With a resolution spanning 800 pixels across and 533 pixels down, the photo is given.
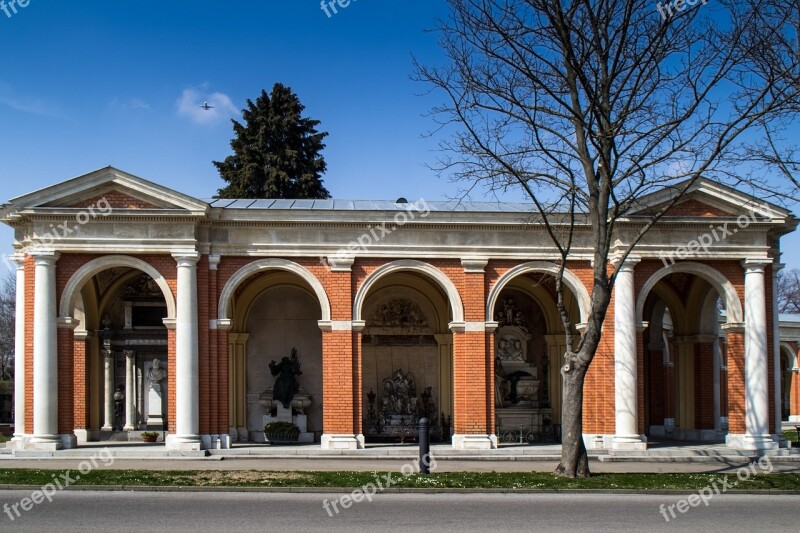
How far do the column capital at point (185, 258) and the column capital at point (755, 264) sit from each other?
534 inches

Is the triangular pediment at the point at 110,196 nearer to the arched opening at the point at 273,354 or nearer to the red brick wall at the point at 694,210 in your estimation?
the arched opening at the point at 273,354

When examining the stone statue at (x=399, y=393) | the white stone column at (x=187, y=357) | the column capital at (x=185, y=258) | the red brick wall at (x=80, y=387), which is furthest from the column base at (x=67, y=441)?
the stone statue at (x=399, y=393)

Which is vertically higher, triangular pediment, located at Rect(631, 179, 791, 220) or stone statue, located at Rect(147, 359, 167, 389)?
triangular pediment, located at Rect(631, 179, 791, 220)

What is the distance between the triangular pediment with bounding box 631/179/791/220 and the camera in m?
23.5

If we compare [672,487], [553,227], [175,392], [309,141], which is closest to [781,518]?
[672,487]

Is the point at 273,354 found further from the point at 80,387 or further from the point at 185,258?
the point at 185,258

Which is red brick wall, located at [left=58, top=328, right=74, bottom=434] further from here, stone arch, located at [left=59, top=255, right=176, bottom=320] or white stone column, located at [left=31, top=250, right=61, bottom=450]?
stone arch, located at [left=59, top=255, right=176, bottom=320]

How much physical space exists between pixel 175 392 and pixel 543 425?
1038 cm

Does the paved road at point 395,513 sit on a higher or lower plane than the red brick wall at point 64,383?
lower

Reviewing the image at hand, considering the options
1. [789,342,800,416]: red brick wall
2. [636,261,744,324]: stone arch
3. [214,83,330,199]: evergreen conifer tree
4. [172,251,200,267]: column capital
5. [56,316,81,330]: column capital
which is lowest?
[789,342,800,416]: red brick wall

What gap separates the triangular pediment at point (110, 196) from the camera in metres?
22.4

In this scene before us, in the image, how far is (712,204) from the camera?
23.8 metres

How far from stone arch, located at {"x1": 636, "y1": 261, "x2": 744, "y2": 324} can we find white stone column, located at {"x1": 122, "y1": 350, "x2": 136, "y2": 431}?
14.6 m

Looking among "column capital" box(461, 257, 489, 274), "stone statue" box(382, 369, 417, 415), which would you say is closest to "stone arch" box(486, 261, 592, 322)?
"column capital" box(461, 257, 489, 274)
